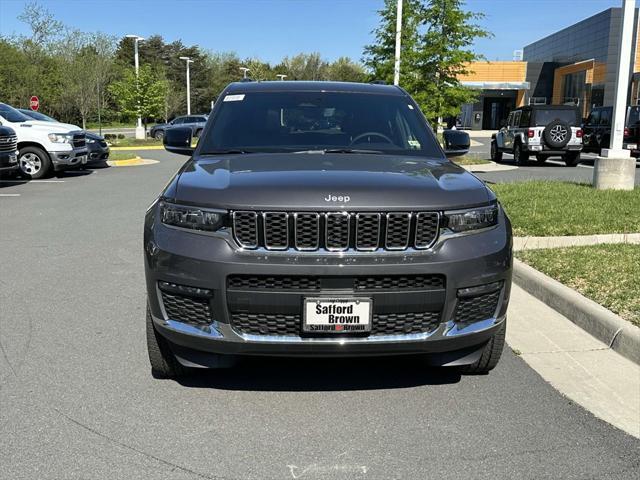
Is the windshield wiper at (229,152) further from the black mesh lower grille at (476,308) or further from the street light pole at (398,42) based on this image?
the street light pole at (398,42)

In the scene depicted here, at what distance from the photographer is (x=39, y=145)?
52.5ft

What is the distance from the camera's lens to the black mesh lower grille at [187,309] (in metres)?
3.28

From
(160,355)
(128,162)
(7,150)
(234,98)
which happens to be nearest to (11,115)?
(7,150)

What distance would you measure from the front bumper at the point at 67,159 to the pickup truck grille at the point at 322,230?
14.4 m

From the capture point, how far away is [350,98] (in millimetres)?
5043

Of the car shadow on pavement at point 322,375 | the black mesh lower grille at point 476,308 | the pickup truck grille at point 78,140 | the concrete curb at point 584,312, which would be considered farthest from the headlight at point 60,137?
the black mesh lower grille at point 476,308

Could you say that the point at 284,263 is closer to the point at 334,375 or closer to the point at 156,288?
the point at 156,288

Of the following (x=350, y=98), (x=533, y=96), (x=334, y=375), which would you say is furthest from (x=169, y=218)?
(x=533, y=96)

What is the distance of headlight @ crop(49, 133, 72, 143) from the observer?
16016 millimetres

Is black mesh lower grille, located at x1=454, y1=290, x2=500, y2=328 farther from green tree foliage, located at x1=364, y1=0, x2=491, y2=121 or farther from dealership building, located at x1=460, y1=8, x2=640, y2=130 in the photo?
dealership building, located at x1=460, y1=8, x2=640, y2=130

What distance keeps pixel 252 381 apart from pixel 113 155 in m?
20.6

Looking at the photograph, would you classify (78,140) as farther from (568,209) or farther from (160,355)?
(160,355)

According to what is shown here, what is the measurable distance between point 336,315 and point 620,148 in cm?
940

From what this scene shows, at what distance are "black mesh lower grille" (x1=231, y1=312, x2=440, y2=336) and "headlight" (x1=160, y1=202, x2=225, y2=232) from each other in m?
0.47
